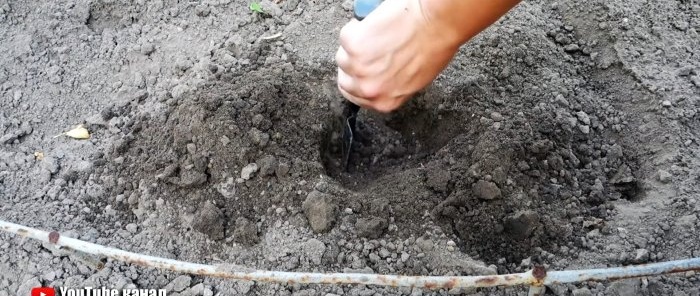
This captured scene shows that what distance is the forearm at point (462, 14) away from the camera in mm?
1396

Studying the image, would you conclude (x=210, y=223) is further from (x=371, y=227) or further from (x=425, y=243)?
(x=425, y=243)

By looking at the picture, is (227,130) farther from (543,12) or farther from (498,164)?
(543,12)

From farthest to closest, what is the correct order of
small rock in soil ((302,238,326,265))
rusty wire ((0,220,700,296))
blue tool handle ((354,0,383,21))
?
small rock in soil ((302,238,326,265)), blue tool handle ((354,0,383,21)), rusty wire ((0,220,700,296))

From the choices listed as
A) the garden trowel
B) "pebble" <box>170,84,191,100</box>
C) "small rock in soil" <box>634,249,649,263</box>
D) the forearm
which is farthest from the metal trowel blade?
"small rock in soil" <box>634,249,649,263</box>

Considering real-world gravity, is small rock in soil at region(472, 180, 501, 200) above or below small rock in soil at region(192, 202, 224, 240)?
above

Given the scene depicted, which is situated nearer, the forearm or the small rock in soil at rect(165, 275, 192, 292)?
the forearm

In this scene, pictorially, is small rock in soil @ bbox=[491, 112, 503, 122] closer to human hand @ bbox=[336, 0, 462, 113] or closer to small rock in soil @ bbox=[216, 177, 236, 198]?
human hand @ bbox=[336, 0, 462, 113]

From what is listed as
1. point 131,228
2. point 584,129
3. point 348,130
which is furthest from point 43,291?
point 584,129

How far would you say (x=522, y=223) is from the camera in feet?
6.54

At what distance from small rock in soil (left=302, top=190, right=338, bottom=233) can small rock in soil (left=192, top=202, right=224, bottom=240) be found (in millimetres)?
250

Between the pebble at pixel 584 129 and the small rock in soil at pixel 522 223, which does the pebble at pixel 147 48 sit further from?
the pebble at pixel 584 129

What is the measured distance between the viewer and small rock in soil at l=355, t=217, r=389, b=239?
77.3 inches

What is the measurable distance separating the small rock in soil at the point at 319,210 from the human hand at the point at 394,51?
1.42 ft

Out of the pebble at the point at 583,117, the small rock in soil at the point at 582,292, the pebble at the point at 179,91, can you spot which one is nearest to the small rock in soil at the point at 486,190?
the small rock in soil at the point at 582,292
